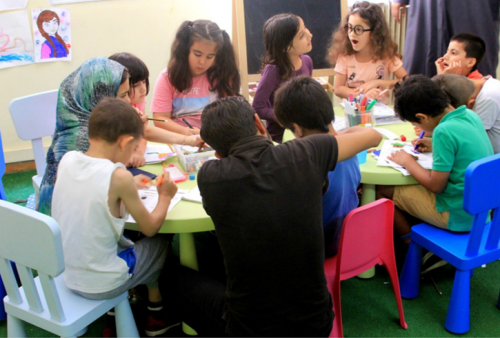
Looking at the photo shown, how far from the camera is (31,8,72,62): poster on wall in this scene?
3246 mm

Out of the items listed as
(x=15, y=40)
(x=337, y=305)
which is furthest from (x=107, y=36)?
(x=337, y=305)

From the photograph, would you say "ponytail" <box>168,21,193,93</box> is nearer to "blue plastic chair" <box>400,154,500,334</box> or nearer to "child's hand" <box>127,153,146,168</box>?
"child's hand" <box>127,153,146,168</box>

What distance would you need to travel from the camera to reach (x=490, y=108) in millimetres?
2064

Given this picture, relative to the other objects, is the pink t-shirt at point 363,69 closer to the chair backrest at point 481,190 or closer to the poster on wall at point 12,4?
the chair backrest at point 481,190

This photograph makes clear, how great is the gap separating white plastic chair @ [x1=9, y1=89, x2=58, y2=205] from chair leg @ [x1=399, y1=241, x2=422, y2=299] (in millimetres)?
1680

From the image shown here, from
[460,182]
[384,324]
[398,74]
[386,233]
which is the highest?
[398,74]

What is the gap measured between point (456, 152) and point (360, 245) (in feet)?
1.76

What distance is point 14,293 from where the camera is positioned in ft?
4.50

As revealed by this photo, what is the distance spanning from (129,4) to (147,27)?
7.9 inches

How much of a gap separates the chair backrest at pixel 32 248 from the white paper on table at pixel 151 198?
28 centimetres

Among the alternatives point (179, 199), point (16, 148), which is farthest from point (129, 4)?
point (179, 199)

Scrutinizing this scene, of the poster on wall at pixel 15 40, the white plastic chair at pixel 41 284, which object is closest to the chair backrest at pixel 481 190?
the white plastic chair at pixel 41 284

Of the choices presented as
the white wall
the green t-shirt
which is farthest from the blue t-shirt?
the white wall

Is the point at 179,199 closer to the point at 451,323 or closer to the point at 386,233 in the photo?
the point at 386,233
